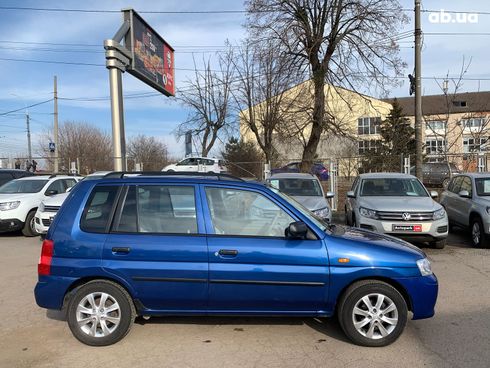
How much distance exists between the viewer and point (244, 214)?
14.7 feet

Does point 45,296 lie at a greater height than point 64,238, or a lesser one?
lesser

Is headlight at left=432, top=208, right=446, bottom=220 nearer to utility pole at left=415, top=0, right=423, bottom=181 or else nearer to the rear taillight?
utility pole at left=415, top=0, right=423, bottom=181

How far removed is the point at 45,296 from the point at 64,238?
0.61m

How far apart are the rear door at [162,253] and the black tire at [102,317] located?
0.16 meters

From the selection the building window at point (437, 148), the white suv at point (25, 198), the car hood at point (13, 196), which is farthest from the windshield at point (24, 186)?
the building window at point (437, 148)

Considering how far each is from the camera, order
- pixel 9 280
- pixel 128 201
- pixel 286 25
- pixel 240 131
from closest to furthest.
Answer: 1. pixel 128 201
2. pixel 9 280
3. pixel 286 25
4. pixel 240 131

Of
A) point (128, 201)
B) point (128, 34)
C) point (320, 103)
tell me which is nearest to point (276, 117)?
point (320, 103)

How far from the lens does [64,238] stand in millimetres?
4398

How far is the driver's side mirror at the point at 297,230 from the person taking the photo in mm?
4258

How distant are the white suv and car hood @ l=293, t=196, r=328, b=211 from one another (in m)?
6.69

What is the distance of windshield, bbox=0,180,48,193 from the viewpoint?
1260cm

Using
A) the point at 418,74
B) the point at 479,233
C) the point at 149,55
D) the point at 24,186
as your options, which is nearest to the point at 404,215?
the point at 479,233

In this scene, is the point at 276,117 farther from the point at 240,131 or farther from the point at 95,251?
the point at 95,251

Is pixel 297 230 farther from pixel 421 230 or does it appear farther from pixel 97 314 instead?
pixel 421 230
